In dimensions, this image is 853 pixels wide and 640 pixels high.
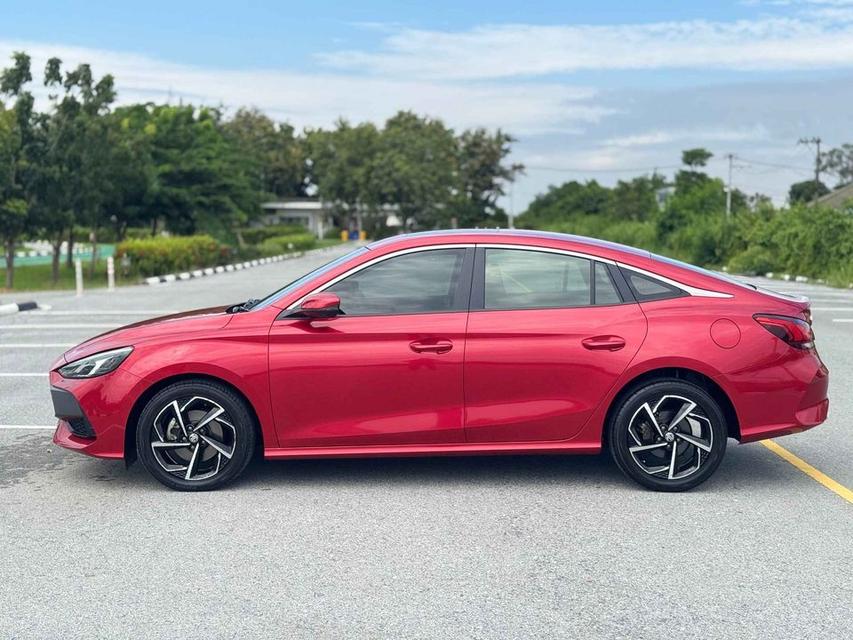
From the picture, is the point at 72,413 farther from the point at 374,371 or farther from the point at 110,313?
the point at 110,313

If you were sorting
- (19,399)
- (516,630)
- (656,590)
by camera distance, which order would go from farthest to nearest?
1. (19,399)
2. (656,590)
3. (516,630)

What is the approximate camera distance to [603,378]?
606 cm

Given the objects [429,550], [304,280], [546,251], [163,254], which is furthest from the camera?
[163,254]

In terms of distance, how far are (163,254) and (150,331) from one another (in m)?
28.6

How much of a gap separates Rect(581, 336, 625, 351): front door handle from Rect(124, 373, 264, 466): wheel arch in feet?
6.55

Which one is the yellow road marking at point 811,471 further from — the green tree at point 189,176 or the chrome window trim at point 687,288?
the green tree at point 189,176

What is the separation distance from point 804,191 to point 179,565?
94.8m

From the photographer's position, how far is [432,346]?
6035 millimetres

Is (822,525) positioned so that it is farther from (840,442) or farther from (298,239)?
(298,239)

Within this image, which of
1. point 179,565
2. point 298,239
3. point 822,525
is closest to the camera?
point 179,565

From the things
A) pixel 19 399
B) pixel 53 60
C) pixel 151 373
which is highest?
pixel 53 60

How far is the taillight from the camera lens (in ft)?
20.2

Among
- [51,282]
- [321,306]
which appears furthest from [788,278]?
[321,306]

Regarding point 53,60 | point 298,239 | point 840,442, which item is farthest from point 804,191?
point 840,442
